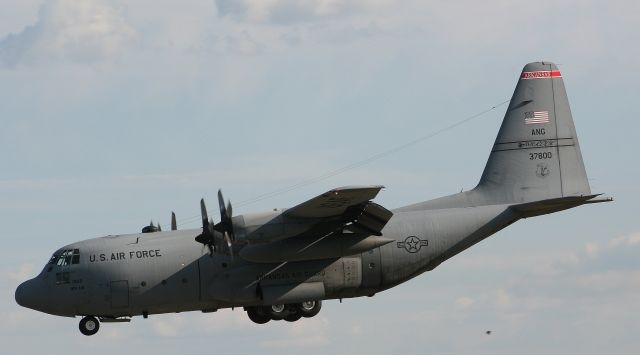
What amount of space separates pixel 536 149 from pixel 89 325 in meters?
15.8

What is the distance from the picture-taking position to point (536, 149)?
3350cm

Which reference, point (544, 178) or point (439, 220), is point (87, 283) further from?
point (544, 178)

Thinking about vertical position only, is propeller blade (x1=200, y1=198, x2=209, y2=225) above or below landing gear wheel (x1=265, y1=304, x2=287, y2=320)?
above

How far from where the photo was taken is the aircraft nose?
105 feet

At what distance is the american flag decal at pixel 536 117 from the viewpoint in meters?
33.6

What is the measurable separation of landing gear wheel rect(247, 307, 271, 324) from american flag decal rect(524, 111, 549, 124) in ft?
35.8

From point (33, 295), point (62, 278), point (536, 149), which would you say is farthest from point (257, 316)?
point (536, 149)

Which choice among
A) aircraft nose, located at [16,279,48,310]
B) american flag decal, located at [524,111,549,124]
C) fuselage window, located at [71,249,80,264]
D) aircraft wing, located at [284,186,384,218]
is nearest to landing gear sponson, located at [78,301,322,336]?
aircraft nose, located at [16,279,48,310]

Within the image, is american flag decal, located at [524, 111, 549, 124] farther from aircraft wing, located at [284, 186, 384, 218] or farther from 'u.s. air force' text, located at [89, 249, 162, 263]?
'u.s. air force' text, located at [89, 249, 162, 263]

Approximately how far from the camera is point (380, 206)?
29.3 metres

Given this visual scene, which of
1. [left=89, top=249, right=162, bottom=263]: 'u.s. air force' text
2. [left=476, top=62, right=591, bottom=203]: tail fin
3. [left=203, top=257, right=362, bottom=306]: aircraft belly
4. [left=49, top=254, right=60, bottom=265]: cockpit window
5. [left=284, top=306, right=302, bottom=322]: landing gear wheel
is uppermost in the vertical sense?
[left=476, top=62, right=591, bottom=203]: tail fin

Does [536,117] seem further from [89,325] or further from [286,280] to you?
[89,325]

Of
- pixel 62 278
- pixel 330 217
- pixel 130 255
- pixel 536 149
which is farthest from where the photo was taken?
pixel 536 149

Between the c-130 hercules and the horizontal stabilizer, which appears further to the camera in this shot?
the horizontal stabilizer
